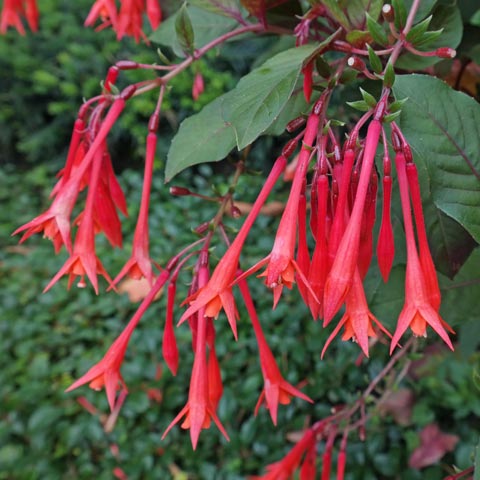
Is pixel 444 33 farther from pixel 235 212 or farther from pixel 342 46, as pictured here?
pixel 235 212

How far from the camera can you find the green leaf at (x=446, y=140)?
1.46 feet

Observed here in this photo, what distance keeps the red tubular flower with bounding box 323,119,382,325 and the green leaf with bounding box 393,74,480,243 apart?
0.15 ft

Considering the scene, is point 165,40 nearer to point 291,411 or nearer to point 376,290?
Result: point 376,290

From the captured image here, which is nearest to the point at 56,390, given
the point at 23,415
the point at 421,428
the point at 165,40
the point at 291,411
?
the point at 23,415

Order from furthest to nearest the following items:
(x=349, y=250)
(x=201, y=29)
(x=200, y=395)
Result: (x=201, y=29)
(x=200, y=395)
(x=349, y=250)

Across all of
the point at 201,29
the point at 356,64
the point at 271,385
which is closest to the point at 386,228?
the point at 356,64

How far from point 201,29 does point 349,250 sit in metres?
0.41

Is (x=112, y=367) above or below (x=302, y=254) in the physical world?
below

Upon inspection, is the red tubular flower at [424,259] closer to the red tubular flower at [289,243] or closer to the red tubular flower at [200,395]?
the red tubular flower at [289,243]

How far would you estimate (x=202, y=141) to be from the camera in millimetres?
552

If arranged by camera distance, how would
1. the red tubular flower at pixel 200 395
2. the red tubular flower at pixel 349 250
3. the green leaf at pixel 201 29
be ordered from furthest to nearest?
1. the green leaf at pixel 201 29
2. the red tubular flower at pixel 200 395
3. the red tubular flower at pixel 349 250

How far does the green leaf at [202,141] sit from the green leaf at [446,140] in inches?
6.2

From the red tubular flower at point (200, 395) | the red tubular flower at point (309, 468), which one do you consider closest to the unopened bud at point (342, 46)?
the red tubular flower at point (200, 395)

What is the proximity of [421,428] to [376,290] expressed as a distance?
74 cm
